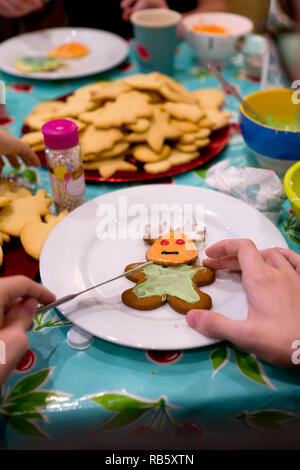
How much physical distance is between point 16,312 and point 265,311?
0.40 m

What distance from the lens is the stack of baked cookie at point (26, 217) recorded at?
843 millimetres

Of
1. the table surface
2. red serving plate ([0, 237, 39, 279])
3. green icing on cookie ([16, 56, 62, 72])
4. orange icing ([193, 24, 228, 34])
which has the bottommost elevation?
the table surface

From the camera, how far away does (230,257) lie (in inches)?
29.6

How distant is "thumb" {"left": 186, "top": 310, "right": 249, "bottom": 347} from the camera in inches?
23.6

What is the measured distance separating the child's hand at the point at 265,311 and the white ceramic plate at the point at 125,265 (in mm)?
34

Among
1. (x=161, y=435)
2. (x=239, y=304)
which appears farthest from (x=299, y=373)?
(x=161, y=435)

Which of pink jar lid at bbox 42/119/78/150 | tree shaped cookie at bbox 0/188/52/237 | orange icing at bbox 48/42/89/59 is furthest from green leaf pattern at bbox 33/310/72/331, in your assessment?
orange icing at bbox 48/42/89/59

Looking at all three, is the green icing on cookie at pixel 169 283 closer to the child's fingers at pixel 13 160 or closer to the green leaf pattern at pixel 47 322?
the green leaf pattern at pixel 47 322

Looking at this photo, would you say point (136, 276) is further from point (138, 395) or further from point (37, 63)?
point (37, 63)

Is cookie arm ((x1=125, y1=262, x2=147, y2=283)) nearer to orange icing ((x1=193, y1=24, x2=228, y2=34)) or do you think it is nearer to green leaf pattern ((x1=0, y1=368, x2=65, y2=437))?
green leaf pattern ((x1=0, y1=368, x2=65, y2=437))

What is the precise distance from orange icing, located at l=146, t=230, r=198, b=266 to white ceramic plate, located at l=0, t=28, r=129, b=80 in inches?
40.3

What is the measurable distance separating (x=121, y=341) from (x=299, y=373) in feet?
0.97

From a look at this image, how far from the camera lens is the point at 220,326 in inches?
23.9

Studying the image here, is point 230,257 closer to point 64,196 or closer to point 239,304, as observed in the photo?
point 239,304
